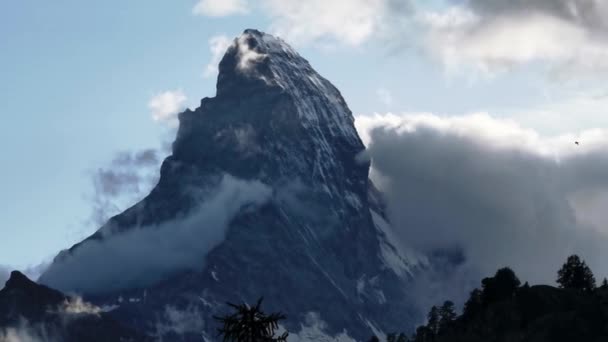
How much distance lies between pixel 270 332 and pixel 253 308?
8114 millimetres

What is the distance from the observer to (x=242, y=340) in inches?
5758

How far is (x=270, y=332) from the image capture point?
151125 mm

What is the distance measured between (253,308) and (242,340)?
13.6 ft

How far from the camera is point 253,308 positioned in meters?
144

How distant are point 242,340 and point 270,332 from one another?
5423 millimetres
